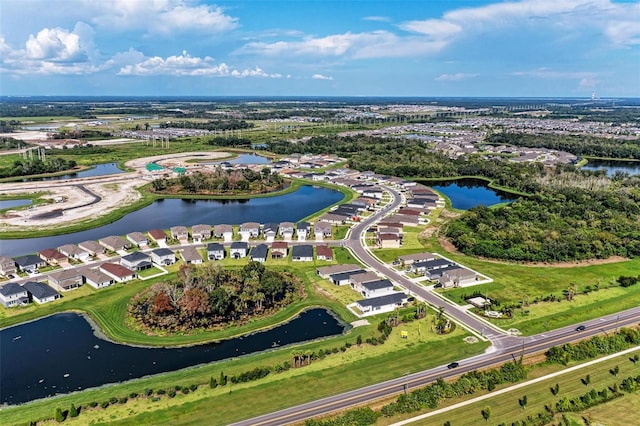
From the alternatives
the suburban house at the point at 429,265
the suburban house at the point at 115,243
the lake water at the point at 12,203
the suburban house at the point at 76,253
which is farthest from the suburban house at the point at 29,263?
the suburban house at the point at 429,265

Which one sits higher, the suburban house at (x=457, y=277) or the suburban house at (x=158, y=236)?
the suburban house at (x=158, y=236)

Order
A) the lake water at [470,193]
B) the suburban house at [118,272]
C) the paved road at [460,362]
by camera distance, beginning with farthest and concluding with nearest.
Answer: the lake water at [470,193] < the suburban house at [118,272] < the paved road at [460,362]

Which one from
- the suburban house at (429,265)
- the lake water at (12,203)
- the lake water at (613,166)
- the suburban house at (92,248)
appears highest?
the lake water at (613,166)

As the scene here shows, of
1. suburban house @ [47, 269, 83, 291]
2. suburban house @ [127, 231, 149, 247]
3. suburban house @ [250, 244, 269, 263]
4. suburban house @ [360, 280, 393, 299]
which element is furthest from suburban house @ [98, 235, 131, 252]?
suburban house @ [360, 280, 393, 299]

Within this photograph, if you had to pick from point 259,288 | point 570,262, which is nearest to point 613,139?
point 570,262

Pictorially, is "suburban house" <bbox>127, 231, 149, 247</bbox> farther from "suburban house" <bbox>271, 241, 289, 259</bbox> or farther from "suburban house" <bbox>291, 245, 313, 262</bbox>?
"suburban house" <bbox>291, 245, 313, 262</bbox>

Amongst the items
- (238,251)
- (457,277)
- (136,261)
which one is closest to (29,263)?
(136,261)

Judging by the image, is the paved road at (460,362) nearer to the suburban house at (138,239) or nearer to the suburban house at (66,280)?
the suburban house at (66,280)

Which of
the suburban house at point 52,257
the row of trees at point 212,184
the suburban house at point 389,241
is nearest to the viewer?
the suburban house at point 52,257
